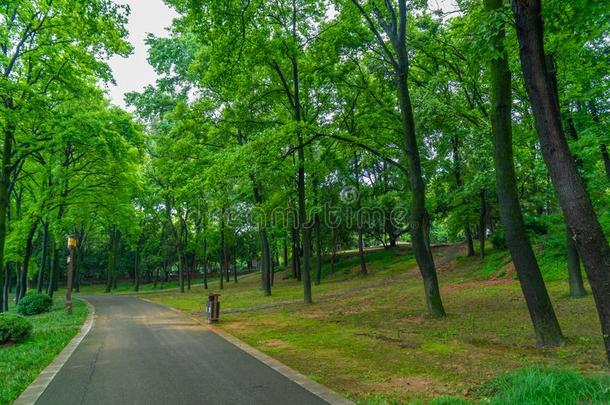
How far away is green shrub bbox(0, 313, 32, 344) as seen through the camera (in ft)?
33.0

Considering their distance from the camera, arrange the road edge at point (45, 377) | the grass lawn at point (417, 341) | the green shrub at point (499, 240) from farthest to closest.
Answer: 1. the green shrub at point (499, 240)
2. the grass lawn at point (417, 341)
3. the road edge at point (45, 377)

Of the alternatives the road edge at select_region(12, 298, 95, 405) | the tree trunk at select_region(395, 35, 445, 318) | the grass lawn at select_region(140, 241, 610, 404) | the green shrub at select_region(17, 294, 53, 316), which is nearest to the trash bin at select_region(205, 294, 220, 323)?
the grass lawn at select_region(140, 241, 610, 404)

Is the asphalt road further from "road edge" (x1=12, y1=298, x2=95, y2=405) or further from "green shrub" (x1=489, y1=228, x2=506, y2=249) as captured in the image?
A: "green shrub" (x1=489, y1=228, x2=506, y2=249)

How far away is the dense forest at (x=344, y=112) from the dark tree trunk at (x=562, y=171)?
0.7 inches

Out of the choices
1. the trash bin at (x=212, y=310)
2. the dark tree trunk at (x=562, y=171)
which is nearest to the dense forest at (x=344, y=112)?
the dark tree trunk at (x=562, y=171)

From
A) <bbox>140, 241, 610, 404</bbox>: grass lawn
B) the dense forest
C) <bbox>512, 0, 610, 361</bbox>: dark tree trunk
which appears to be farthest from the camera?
the dense forest

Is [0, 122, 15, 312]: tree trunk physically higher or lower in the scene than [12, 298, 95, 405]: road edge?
higher

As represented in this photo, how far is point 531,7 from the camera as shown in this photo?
219 inches

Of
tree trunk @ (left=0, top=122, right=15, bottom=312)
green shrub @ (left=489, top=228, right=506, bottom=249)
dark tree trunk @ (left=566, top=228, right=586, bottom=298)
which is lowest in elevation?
dark tree trunk @ (left=566, top=228, right=586, bottom=298)

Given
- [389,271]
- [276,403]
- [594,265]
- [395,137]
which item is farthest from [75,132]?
[389,271]

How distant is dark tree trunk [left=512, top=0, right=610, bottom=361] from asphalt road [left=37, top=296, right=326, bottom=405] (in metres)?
3.62

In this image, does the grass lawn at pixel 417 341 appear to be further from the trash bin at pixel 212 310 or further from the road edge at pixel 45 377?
the road edge at pixel 45 377

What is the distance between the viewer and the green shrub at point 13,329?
10055 millimetres

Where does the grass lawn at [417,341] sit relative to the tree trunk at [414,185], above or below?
below
